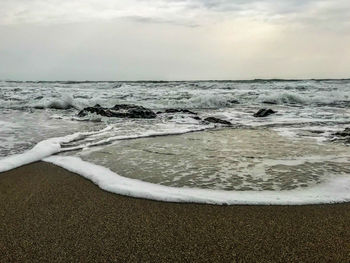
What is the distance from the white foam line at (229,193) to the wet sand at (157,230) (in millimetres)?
113

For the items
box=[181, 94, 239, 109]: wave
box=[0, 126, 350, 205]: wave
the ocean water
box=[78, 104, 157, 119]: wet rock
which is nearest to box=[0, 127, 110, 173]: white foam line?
the ocean water

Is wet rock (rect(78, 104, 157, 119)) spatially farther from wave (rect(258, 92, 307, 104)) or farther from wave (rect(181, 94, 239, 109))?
wave (rect(258, 92, 307, 104))

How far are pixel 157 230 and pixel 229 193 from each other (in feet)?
3.47

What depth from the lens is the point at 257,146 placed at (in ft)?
19.6

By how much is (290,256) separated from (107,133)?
5.68 meters

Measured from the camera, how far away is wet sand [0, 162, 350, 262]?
91.0 inches

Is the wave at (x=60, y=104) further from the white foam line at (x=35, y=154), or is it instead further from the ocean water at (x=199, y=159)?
the white foam line at (x=35, y=154)

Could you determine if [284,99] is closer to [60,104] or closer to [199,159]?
[60,104]

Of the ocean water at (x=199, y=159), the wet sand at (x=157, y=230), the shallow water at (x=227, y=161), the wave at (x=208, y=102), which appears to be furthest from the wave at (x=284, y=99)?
the wet sand at (x=157, y=230)

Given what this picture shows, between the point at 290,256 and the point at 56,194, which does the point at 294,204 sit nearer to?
the point at 290,256

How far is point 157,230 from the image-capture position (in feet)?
8.84

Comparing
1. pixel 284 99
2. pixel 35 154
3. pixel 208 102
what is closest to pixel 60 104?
pixel 208 102

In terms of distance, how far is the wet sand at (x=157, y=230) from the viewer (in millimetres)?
2312

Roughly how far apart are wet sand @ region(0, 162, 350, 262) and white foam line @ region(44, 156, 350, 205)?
0.37 ft
